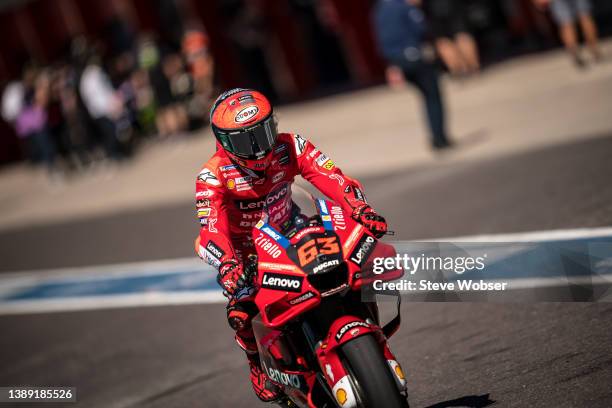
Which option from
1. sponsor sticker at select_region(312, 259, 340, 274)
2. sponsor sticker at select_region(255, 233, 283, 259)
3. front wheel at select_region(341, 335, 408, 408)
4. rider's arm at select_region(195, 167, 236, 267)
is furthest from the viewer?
rider's arm at select_region(195, 167, 236, 267)

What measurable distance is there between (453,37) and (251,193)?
12.6m

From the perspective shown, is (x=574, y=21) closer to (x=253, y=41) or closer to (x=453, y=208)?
(x=453, y=208)

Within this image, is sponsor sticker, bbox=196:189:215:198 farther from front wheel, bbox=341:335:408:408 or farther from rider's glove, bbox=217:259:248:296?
front wheel, bbox=341:335:408:408

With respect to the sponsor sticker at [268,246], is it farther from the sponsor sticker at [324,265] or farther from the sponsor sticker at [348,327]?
the sponsor sticker at [348,327]

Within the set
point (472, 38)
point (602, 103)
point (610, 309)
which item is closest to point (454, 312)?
point (610, 309)

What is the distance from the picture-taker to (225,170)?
6055mm

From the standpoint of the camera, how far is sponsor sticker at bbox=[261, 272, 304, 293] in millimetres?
5156

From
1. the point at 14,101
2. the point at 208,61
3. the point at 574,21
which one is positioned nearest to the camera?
the point at 574,21

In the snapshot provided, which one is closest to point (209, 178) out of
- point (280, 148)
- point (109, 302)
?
point (280, 148)

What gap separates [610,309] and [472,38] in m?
12.8

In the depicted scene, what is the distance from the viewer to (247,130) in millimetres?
5742

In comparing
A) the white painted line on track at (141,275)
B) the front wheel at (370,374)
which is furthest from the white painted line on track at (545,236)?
the front wheel at (370,374)

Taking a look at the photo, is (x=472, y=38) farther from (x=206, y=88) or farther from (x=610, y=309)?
(x=610, y=309)

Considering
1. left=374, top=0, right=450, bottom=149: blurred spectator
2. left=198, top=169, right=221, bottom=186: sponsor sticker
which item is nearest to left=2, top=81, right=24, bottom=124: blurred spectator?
left=374, top=0, right=450, bottom=149: blurred spectator
